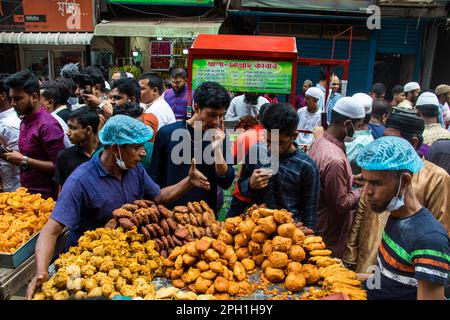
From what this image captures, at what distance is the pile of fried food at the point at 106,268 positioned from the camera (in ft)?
6.82

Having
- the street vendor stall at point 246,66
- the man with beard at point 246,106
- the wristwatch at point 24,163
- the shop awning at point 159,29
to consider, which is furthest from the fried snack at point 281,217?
the shop awning at point 159,29

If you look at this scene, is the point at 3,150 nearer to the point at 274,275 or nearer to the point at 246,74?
the point at 246,74

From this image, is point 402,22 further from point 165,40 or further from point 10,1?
point 10,1

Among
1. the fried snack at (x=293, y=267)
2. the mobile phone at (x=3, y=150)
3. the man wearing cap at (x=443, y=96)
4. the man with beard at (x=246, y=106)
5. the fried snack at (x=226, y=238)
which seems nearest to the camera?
the fried snack at (x=293, y=267)

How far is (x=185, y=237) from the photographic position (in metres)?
2.62

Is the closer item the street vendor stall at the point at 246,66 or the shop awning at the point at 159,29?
the street vendor stall at the point at 246,66

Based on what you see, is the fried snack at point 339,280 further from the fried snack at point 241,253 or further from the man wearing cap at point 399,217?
the fried snack at point 241,253

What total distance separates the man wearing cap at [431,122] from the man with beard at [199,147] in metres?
2.83

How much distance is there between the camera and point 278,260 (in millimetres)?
2357

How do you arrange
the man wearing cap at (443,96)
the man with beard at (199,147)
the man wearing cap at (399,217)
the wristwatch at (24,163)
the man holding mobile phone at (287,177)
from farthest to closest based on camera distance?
the man wearing cap at (443,96), the wristwatch at (24,163), the man with beard at (199,147), the man holding mobile phone at (287,177), the man wearing cap at (399,217)

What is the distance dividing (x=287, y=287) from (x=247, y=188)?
98 centimetres

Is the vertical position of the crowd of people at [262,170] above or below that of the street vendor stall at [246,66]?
below

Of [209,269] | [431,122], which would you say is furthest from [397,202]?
[431,122]

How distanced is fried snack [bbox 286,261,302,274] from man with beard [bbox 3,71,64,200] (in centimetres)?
281
